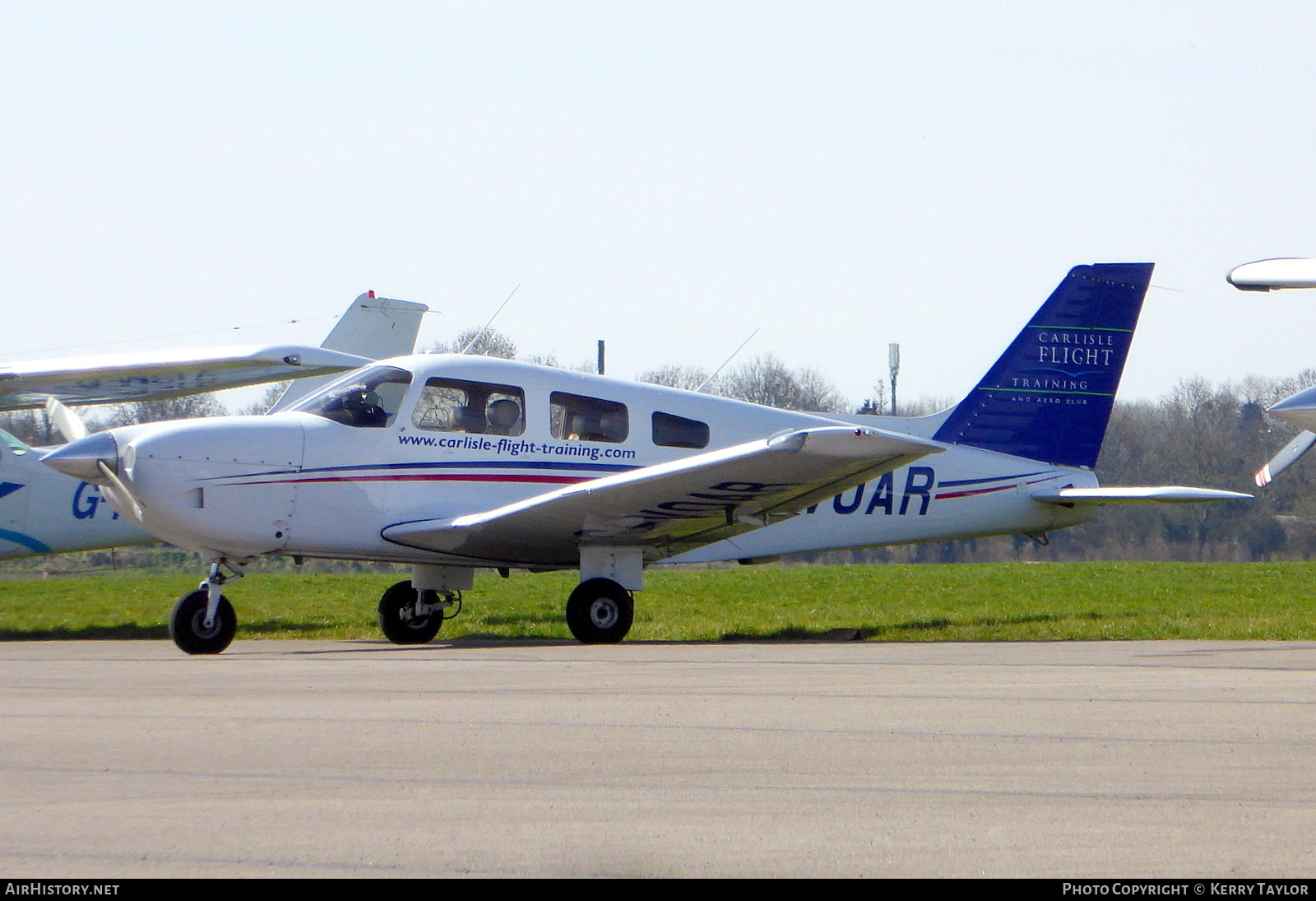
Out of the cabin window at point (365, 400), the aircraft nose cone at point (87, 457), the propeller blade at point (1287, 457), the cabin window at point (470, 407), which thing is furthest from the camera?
the propeller blade at point (1287, 457)

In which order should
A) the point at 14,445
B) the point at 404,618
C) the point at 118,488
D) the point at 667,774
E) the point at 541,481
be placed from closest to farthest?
the point at 667,774 < the point at 118,488 < the point at 541,481 < the point at 404,618 < the point at 14,445

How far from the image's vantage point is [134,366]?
574 inches

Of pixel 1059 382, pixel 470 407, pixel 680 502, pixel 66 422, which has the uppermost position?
pixel 1059 382

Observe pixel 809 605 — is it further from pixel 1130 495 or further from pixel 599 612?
pixel 599 612

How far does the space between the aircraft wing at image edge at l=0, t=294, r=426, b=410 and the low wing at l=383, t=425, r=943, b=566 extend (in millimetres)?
1746

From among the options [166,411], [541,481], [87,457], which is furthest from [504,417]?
[166,411]

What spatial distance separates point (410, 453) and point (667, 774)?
7.41m

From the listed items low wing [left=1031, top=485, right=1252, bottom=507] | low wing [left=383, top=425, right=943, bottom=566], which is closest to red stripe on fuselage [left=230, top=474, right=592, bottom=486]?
low wing [left=383, top=425, right=943, bottom=566]

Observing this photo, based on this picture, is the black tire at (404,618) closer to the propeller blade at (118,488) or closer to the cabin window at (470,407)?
the cabin window at (470,407)

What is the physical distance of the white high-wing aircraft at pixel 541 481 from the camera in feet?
34.0

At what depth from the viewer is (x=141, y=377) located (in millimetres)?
14977

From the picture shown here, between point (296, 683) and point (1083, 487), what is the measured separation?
30.3 feet

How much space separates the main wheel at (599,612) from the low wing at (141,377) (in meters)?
3.07

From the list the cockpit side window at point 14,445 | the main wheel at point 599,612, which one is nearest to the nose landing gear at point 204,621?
the main wheel at point 599,612
